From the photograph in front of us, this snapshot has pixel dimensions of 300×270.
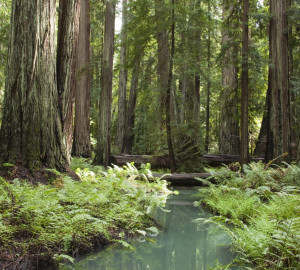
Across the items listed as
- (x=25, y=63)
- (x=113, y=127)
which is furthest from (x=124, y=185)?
(x=113, y=127)

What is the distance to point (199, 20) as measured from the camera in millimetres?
10914

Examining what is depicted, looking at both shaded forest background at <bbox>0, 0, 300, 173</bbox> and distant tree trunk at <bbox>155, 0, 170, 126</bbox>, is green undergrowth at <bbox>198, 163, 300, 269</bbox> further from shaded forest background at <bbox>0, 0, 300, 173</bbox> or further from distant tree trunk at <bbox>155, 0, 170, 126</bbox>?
distant tree trunk at <bbox>155, 0, 170, 126</bbox>

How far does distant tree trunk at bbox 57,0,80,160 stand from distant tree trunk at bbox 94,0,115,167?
15.2 ft

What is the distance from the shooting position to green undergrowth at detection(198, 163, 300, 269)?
3.04 metres

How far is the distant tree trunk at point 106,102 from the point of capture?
11.7 metres

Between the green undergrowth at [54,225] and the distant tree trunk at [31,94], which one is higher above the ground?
the distant tree trunk at [31,94]

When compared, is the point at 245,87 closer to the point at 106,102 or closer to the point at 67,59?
the point at 106,102

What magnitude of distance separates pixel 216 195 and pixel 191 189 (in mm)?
3249

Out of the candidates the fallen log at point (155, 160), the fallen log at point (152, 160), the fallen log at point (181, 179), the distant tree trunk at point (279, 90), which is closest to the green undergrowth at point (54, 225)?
the fallen log at point (181, 179)

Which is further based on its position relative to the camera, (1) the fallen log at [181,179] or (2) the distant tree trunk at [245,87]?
(2) the distant tree trunk at [245,87]

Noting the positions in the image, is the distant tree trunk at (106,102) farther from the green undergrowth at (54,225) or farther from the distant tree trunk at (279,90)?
the green undergrowth at (54,225)

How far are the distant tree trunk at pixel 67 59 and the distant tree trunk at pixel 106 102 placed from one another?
183 inches

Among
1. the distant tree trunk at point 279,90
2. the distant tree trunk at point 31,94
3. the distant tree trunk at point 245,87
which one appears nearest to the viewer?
the distant tree trunk at point 31,94

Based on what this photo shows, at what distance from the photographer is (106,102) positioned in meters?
11.9
